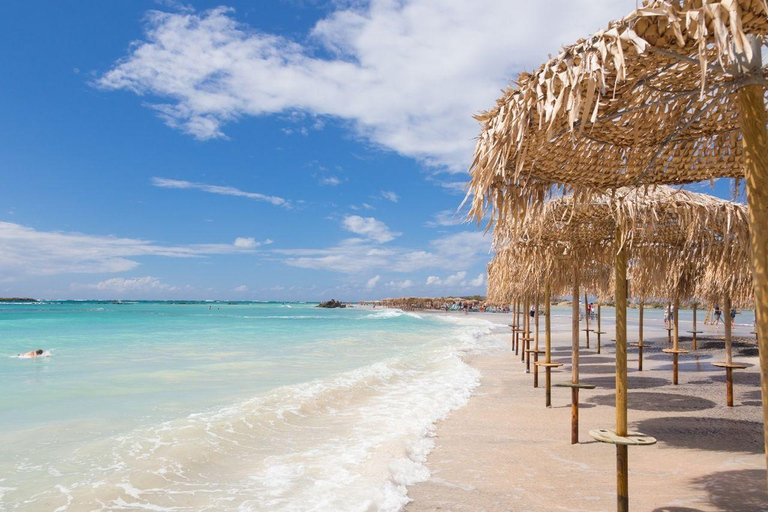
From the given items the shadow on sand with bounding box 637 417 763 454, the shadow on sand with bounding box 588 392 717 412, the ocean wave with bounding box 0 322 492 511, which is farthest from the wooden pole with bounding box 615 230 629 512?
the shadow on sand with bounding box 588 392 717 412

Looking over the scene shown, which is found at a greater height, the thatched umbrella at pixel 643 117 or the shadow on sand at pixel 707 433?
the thatched umbrella at pixel 643 117

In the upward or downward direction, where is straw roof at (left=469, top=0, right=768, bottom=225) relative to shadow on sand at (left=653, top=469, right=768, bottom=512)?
upward

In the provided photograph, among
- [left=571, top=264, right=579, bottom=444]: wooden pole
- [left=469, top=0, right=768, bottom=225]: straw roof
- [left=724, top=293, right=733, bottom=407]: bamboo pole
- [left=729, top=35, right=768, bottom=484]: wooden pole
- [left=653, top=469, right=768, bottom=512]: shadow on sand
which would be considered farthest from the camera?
[left=724, top=293, right=733, bottom=407]: bamboo pole

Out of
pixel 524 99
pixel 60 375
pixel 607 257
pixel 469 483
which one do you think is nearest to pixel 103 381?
pixel 60 375

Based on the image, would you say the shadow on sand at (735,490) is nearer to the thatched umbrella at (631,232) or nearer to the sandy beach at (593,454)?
the sandy beach at (593,454)

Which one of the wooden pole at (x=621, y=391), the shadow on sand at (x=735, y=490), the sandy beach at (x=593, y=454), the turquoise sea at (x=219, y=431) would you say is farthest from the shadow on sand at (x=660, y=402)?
the wooden pole at (x=621, y=391)

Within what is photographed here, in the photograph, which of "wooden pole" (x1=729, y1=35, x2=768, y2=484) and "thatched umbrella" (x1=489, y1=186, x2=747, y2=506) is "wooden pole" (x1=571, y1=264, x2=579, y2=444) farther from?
"wooden pole" (x1=729, y1=35, x2=768, y2=484)

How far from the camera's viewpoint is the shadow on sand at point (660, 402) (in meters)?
6.97

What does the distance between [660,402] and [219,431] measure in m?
6.49

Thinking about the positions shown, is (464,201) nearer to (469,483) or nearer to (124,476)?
(469,483)

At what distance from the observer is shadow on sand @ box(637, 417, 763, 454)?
17.0ft

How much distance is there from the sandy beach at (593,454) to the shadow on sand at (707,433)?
11 millimetres

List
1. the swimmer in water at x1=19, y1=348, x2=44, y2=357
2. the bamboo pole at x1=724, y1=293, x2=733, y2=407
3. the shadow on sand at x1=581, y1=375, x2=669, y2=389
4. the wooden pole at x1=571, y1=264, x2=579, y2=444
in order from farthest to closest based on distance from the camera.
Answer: the swimmer in water at x1=19, y1=348, x2=44, y2=357
the shadow on sand at x1=581, y1=375, x2=669, y2=389
the bamboo pole at x1=724, y1=293, x2=733, y2=407
the wooden pole at x1=571, y1=264, x2=579, y2=444

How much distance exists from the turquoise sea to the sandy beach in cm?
44
